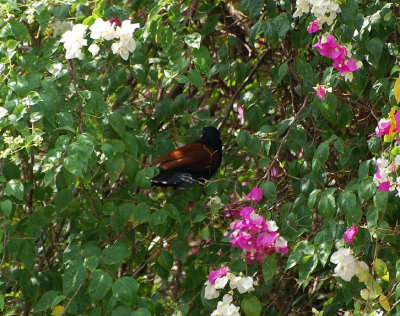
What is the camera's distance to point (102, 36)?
2.64 m

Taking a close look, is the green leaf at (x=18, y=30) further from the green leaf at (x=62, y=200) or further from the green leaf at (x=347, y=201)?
the green leaf at (x=347, y=201)

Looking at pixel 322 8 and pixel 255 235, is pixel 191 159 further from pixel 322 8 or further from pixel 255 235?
pixel 322 8

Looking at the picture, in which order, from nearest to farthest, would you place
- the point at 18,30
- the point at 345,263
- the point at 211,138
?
the point at 345,263 < the point at 18,30 < the point at 211,138

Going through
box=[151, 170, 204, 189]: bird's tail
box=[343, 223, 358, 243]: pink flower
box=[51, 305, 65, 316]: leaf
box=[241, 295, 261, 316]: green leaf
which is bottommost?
box=[51, 305, 65, 316]: leaf

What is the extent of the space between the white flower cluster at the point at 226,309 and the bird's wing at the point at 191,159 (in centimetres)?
84

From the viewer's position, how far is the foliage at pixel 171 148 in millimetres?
2566

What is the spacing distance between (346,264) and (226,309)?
0.39 meters

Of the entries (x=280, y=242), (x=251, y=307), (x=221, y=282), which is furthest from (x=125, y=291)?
(x=280, y=242)

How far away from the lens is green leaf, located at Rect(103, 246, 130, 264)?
266 cm

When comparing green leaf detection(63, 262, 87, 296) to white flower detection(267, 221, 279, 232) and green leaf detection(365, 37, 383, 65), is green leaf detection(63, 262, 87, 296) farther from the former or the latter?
green leaf detection(365, 37, 383, 65)

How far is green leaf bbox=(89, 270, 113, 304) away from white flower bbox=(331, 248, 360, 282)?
68 cm

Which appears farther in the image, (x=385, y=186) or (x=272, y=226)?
(x=272, y=226)

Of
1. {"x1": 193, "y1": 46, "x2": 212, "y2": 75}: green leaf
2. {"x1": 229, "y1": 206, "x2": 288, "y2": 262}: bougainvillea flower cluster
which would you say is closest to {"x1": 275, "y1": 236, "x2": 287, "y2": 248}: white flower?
{"x1": 229, "y1": 206, "x2": 288, "y2": 262}: bougainvillea flower cluster

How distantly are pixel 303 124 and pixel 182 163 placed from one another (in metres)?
0.51
